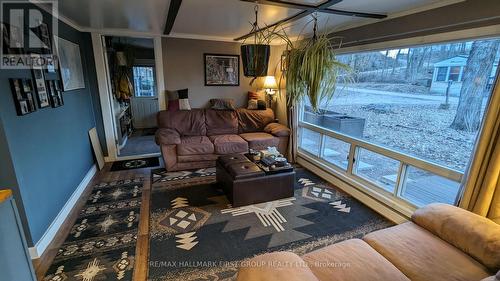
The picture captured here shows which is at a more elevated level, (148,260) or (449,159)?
(449,159)

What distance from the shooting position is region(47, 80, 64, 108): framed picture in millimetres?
2439

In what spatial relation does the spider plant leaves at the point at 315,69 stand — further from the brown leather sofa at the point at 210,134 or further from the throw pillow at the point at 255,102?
the throw pillow at the point at 255,102

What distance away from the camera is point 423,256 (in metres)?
1.47

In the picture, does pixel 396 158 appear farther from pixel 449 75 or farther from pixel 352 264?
pixel 352 264

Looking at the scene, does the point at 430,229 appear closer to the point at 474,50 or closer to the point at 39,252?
the point at 474,50

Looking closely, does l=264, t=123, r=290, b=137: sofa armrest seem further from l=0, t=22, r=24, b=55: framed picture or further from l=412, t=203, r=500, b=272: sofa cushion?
l=0, t=22, r=24, b=55: framed picture

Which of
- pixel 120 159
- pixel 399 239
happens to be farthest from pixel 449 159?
pixel 120 159

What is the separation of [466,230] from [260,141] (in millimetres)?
2875

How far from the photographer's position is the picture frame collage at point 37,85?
1.87 m

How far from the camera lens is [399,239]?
→ 5.33 feet

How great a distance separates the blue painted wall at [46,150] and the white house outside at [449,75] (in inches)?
143

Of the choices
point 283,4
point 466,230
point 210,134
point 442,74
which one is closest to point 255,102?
point 210,134

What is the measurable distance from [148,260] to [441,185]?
9.14 ft

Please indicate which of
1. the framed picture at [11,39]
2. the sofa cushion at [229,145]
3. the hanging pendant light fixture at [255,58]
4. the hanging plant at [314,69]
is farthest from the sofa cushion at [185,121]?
the hanging plant at [314,69]
